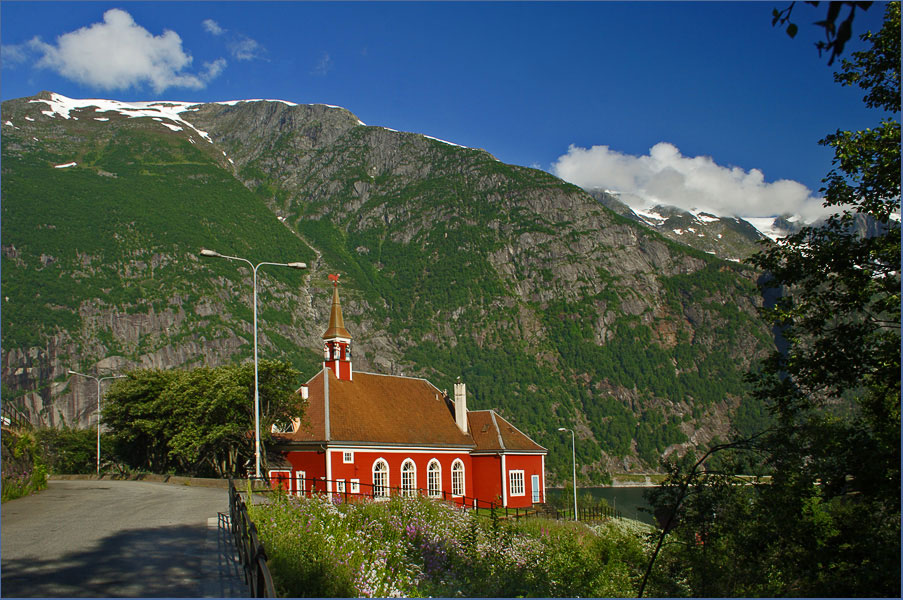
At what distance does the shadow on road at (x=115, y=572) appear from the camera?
33.0ft

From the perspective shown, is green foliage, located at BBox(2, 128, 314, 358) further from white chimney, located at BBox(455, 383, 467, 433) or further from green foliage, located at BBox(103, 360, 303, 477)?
white chimney, located at BBox(455, 383, 467, 433)

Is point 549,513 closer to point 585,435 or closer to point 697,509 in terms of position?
point 697,509

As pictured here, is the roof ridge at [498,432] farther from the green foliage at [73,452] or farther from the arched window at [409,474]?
the green foliage at [73,452]

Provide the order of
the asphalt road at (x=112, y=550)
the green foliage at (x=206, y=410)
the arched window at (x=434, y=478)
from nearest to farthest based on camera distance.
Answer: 1. the asphalt road at (x=112, y=550)
2. the green foliage at (x=206, y=410)
3. the arched window at (x=434, y=478)

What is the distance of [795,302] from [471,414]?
42.1m

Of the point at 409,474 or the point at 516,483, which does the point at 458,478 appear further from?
the point at 409,474

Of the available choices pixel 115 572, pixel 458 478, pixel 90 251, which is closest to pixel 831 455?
pixel 115 572

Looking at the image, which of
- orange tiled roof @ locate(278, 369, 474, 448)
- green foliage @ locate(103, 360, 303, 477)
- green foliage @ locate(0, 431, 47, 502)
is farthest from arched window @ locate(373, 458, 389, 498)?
green foliage @ locate(0, 431, 47, 502)

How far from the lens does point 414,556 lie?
14781mm

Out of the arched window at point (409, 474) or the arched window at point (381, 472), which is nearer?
the arched window at point (381, 472)

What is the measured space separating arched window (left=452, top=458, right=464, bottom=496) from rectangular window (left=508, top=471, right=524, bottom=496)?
3459 millimetres

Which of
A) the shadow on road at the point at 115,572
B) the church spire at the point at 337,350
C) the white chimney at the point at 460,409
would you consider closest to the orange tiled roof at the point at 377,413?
the white chimney at the point at 460,409

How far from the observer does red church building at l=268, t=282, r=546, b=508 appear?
140 feet

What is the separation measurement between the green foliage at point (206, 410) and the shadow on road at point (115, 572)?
84.3ft
